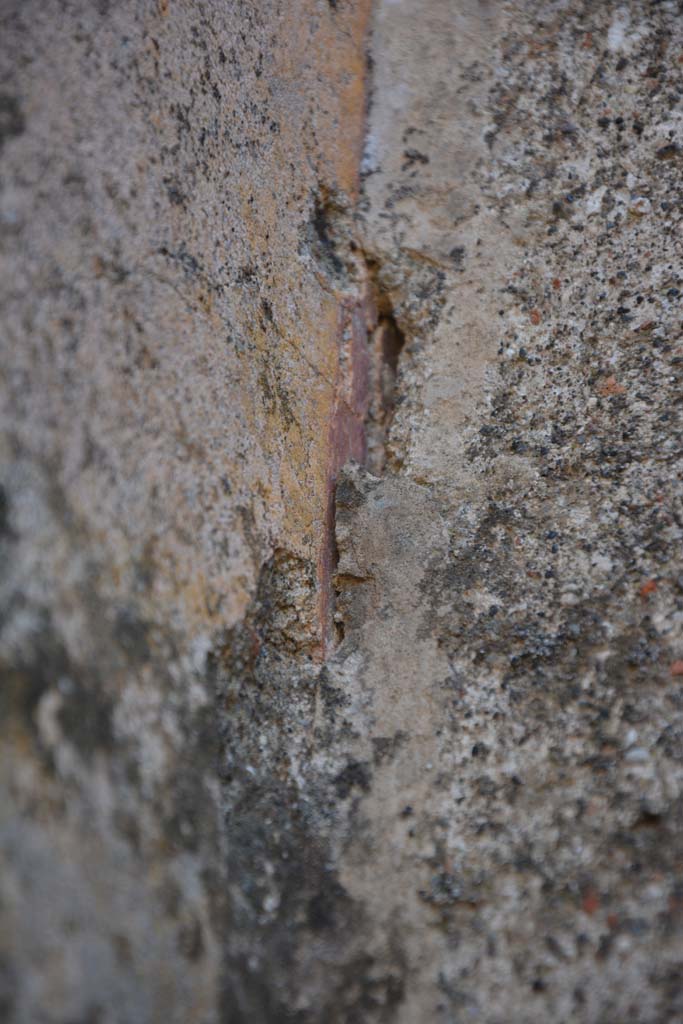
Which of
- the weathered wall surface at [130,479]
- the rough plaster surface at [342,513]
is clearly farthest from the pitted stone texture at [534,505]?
the weathered wall surface at [130,479]

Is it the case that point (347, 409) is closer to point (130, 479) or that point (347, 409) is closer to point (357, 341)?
point (357, 341)

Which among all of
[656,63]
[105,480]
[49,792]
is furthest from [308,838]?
[656,63]

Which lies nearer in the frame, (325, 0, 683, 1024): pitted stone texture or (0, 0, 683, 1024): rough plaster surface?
(0, 0, 683, 1024): rough plaster surface

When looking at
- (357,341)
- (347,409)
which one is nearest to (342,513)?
(347,409)

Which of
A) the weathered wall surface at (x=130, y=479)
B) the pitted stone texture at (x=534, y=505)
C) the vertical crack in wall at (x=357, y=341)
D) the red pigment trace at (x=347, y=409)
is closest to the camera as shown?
the weathered wall surface at (x=130, y=479)

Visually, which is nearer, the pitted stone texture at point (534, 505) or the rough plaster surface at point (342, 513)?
the rough plaster surface at point (342, 513)

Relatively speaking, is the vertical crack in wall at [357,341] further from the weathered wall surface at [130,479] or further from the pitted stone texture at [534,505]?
the weathered wall surface at [130,479]

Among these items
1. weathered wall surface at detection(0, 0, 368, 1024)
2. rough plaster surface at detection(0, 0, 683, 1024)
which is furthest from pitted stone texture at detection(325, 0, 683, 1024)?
weathered wall surface at detection(0, 0, 368, 1024)

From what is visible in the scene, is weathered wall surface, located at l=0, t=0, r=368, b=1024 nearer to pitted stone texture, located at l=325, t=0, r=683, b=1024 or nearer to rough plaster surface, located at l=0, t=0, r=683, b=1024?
rough plaster surface, located at l=0, t=0, r=683, b=1024
